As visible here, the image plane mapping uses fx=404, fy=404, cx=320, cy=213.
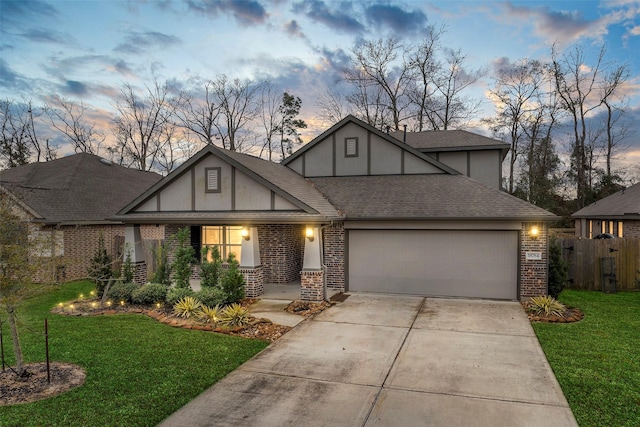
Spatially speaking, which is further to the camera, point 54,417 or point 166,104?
point 166,104

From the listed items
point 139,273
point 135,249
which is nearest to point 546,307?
point 139,273

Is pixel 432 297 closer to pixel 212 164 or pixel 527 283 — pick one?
pixel 527 283

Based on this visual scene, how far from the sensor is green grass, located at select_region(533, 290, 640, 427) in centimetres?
525

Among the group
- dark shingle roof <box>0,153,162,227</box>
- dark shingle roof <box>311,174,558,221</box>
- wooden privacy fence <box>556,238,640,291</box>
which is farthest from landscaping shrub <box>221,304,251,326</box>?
wooden privacy fence <box>556,238,640,291</box>

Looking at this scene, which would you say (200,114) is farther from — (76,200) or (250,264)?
(250,264)

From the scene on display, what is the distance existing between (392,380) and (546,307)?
622cm

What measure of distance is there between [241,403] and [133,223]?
10.0 metres

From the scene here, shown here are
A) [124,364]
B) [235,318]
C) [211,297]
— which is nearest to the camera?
[124,364]

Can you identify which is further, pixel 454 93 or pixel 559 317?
pixel 454 93

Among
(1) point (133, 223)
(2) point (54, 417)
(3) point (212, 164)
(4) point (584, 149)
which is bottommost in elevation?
(2) point (54, 417)

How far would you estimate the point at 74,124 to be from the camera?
32.2m

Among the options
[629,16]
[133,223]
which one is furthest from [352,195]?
[629,16]

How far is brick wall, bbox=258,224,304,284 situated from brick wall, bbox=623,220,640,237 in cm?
1643

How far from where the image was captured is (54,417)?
5.12 m
